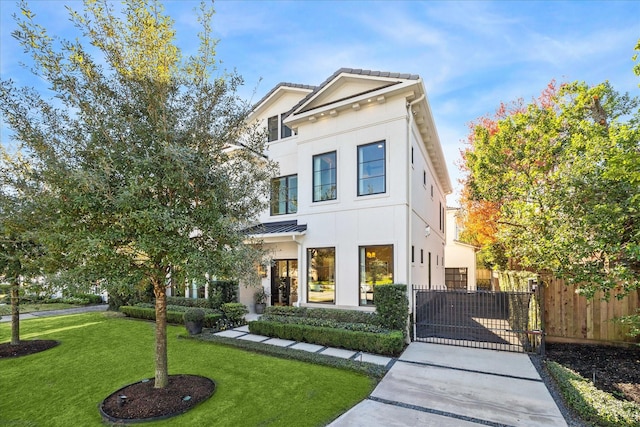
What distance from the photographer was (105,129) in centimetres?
507

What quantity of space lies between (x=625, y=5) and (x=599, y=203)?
469 centimetres

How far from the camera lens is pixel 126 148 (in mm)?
5152

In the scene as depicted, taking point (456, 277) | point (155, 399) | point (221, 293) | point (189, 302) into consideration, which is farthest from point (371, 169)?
point (456, 277)

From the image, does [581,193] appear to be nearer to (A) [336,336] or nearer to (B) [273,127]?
(A) [336,336]

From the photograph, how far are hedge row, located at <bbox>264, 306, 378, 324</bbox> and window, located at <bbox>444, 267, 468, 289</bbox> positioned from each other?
56.0 ft

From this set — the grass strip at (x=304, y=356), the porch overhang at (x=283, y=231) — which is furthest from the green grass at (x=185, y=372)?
the porch overhang at (x=283, y=231)

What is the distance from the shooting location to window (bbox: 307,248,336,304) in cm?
1088

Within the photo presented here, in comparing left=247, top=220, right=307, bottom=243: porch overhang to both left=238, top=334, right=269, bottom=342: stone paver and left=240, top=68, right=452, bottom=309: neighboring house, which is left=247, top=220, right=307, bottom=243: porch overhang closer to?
left=240, top=68, right=452, bottom=309: neighboring house

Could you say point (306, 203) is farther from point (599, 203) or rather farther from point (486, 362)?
point (599, 203)

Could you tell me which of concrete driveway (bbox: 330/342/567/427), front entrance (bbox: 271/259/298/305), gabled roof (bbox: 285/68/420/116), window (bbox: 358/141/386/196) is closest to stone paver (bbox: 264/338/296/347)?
concrete driveway (bbox: 330/342/567/427)

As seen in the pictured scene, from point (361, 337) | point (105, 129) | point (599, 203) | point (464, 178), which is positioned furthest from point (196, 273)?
point (464, 178)

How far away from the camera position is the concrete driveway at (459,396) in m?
4.82

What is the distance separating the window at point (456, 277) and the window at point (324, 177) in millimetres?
17084

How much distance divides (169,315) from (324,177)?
26.8 ft
